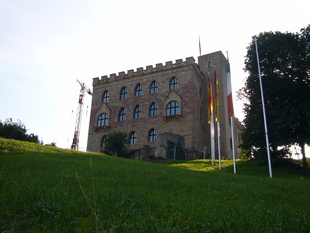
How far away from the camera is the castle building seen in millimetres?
32875

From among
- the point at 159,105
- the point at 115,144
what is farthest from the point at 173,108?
the point at 115,144

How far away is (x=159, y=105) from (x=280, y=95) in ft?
50.5

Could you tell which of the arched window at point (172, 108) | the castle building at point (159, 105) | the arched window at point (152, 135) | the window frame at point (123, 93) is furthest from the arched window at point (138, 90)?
the arched window at point (152, 135)

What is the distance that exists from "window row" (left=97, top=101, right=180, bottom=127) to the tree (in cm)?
1032

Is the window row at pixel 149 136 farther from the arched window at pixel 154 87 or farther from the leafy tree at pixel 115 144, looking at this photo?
the leafy tree at pixel 115 144

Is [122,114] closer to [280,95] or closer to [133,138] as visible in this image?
[133,138]

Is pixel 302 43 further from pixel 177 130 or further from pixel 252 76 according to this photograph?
pixel 177 130

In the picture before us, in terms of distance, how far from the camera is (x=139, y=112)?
36156 mm

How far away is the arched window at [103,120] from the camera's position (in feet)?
124

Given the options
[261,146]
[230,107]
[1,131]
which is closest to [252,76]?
[261,146]

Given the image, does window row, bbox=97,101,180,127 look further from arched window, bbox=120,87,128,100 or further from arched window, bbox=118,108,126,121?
arched window, bbox=120,87,128,100

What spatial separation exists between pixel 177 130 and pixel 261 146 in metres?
12.0

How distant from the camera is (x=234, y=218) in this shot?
12.5 ft

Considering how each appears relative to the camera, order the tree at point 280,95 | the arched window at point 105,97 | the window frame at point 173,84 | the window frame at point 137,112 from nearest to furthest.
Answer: the tree at point 280,95 → the window frame at point 173,84 → the window frame at point 137,112 → the arched window at point 105,97
